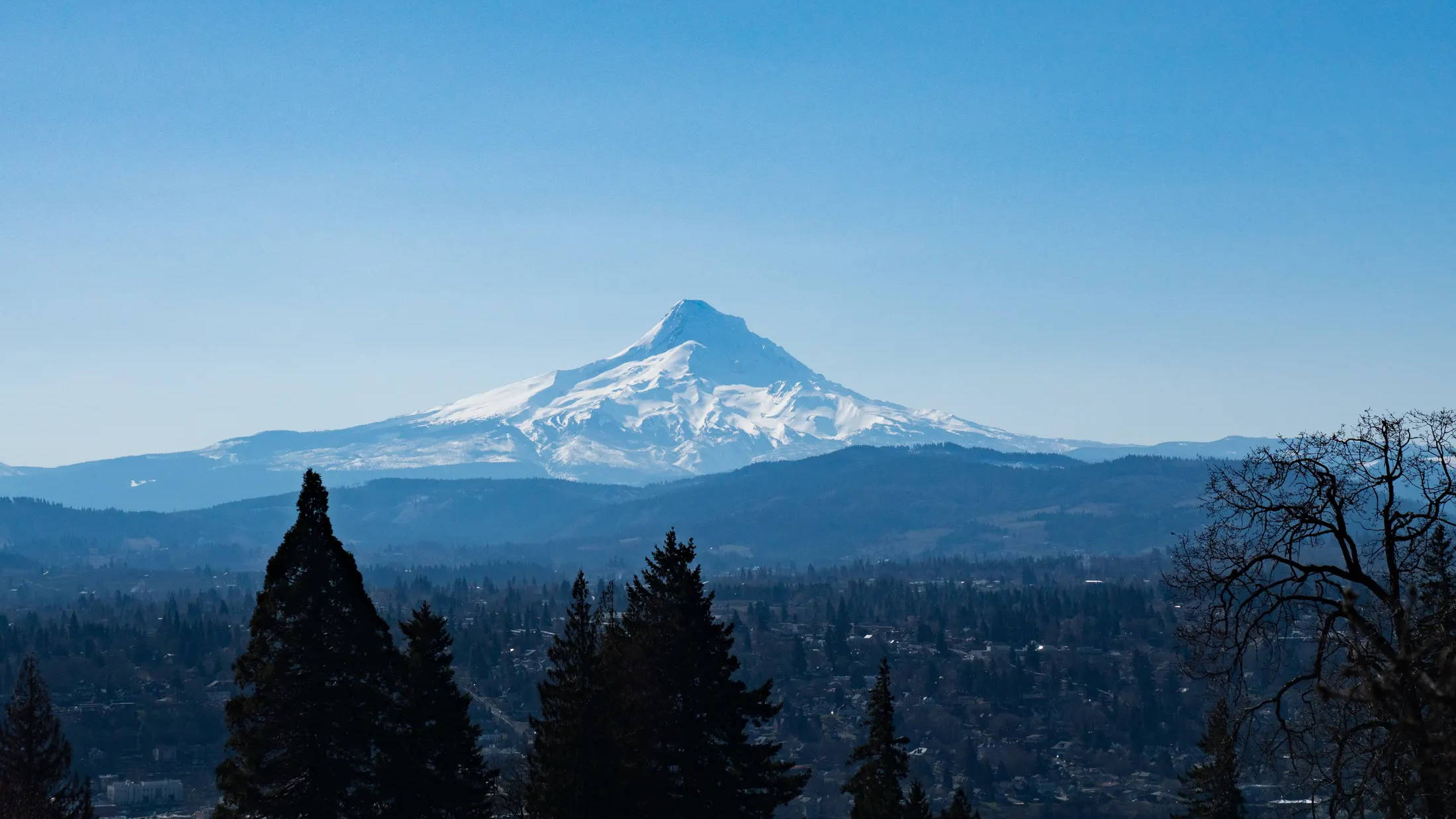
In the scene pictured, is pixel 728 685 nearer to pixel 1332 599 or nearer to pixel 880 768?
pixel 880 768

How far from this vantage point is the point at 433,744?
A: 2838cm

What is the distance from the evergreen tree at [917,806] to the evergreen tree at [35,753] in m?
21.5

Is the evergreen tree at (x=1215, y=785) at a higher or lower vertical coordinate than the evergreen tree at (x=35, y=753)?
lower

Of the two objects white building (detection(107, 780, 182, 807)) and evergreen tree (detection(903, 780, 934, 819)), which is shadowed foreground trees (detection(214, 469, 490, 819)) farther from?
white building (detection(107, 780, 182, 807))

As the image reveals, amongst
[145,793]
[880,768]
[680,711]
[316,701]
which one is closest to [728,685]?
[680,711]

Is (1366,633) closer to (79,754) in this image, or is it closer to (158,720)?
(79,754)

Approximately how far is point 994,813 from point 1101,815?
11168 mm

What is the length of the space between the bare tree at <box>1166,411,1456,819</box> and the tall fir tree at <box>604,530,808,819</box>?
1409cm

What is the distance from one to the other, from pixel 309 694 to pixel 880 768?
1823 cm

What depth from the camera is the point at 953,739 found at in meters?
188

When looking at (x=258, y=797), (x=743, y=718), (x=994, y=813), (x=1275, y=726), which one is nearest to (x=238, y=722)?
(x=258, y=797)

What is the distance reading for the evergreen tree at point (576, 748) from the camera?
1110 inches

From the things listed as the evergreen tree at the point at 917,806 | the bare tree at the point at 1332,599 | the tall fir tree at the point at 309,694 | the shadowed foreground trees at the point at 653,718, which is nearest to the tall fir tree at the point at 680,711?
the shadowed foreground trees at the point at 653,718

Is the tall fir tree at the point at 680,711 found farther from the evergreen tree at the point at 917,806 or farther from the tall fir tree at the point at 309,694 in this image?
the evergreen tree at the point at 917,806
